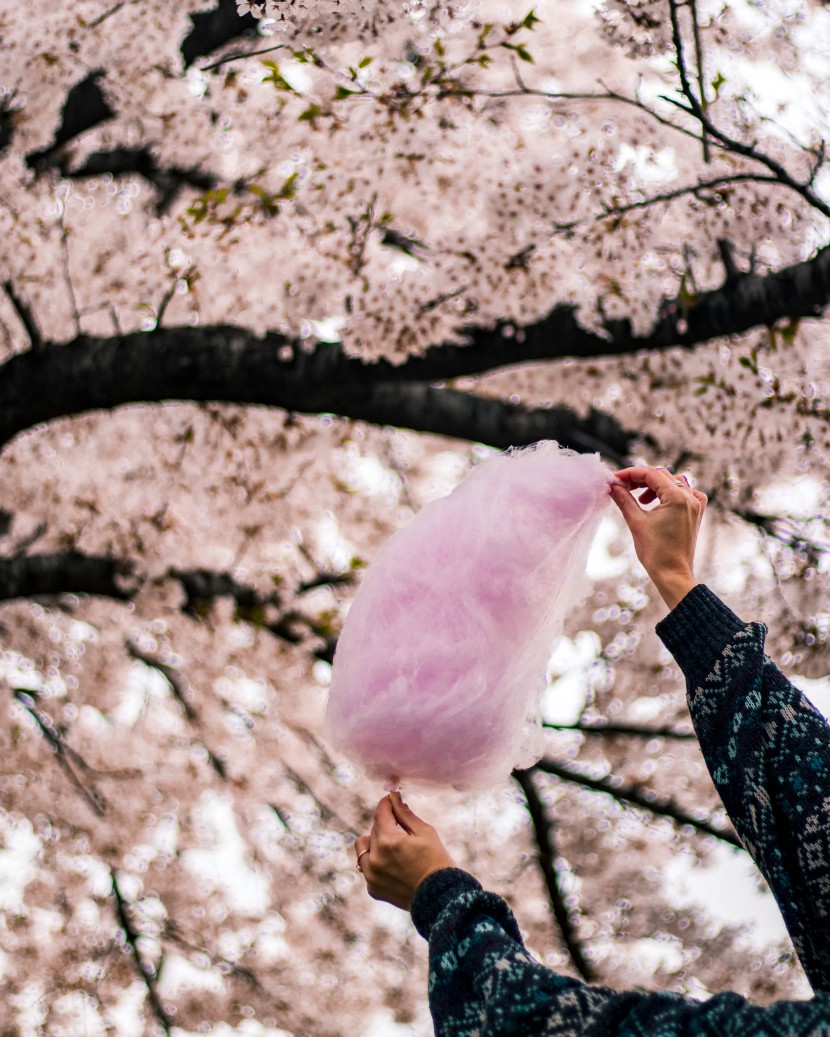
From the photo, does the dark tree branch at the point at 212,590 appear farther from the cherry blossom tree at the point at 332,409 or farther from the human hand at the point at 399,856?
the human hand at the point at 399,856

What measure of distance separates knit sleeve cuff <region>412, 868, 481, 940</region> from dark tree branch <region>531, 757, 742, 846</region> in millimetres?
3431

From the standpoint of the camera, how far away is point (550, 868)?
4973mm

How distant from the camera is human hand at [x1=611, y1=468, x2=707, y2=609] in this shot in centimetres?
137

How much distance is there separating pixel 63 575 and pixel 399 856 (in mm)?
3298

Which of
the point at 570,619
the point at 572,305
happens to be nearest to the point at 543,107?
the point at 572,305

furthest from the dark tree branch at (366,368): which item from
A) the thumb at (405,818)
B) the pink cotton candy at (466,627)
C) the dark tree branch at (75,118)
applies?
the thumb at (405,818)

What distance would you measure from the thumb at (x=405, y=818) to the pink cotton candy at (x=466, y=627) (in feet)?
0.34

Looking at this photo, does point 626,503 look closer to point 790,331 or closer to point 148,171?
point 790,331

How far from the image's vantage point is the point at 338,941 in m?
6.05

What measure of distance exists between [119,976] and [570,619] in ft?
12.9

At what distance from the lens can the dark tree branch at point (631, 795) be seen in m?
4.57

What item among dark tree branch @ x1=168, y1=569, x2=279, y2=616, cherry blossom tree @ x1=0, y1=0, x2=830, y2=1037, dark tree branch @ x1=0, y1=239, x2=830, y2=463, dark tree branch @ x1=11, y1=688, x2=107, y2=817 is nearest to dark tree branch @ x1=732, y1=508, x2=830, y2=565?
cherry blossom tree @ x1=0, y1=0, x2=830, y2=1037

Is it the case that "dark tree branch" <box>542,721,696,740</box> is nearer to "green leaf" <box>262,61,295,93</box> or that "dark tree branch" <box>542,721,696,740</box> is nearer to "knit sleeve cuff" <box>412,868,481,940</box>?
"green leaf" <box>262,61,295,93</box>

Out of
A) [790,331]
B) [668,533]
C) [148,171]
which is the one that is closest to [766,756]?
[668,533]
